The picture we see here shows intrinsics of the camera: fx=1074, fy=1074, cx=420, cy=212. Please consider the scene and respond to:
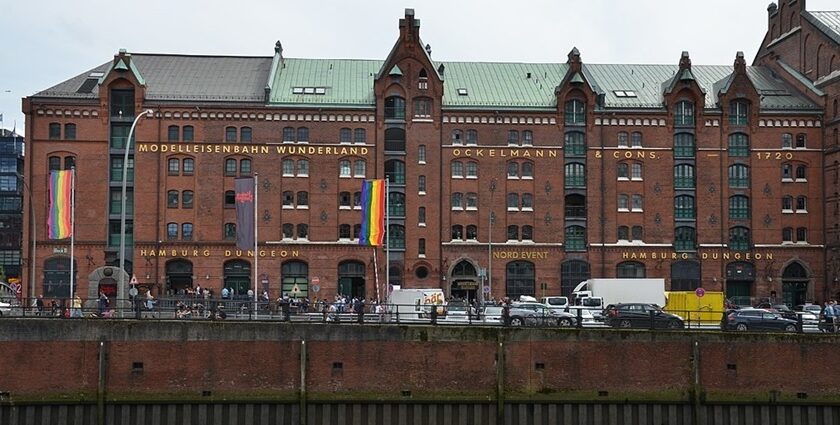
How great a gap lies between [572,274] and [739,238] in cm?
1243

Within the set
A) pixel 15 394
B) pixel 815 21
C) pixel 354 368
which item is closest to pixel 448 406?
pixel 354 368

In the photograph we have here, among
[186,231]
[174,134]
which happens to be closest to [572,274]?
[186,231]

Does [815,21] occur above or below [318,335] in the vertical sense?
above

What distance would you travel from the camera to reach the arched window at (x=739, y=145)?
254 feet

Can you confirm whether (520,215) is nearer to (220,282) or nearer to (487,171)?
(487,171)

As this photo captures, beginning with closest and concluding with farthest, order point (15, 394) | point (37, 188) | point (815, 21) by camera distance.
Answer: point (15, 394) < point (37, 188) < point (815, 21)

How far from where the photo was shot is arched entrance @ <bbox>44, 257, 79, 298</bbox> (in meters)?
72.9

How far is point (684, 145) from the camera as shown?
77.4 metres

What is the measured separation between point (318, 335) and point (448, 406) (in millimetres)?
5399

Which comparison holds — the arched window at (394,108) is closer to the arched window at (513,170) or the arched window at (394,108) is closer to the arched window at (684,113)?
the arched window at (513,170)

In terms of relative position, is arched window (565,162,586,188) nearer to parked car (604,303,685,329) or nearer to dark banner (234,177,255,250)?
dark banner (234,177,255,250)

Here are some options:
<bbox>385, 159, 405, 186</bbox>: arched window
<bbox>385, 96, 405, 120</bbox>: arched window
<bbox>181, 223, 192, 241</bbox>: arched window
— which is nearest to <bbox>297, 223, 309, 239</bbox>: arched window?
<bbox>385, 159, 405, 186</bbox>: arched window

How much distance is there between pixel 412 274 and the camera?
75.4 m

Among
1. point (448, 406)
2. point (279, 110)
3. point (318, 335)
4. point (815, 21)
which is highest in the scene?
point (815, 21)
